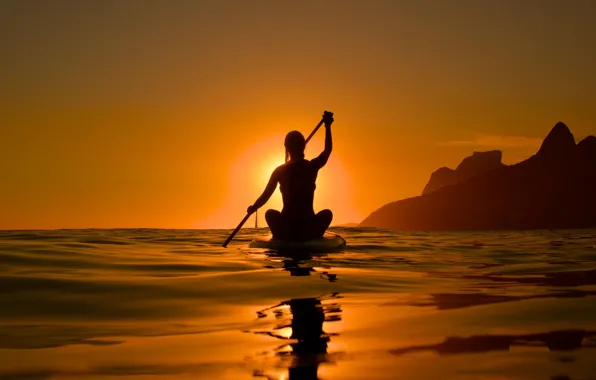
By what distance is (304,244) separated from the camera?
11.4m

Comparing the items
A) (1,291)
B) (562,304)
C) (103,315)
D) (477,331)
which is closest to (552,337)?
(477,331)

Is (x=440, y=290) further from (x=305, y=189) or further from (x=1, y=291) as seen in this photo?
(x=305, y=189)

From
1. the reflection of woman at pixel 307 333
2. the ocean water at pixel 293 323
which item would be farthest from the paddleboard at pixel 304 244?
the reflection of woman at pixel 307 333

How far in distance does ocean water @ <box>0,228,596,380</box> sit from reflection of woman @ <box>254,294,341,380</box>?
13mm

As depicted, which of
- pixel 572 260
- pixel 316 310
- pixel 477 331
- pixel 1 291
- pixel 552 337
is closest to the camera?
pixel 552 337

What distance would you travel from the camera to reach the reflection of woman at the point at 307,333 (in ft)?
9.25

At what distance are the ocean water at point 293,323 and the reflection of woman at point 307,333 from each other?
0.01 meters

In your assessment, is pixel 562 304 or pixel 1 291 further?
pixel 1 291

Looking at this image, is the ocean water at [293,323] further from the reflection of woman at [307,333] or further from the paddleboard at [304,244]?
the paddleboard at [304,244]

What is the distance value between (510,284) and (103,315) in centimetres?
466

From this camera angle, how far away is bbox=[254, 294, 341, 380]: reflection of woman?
282 cm

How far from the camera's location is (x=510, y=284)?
260 inches

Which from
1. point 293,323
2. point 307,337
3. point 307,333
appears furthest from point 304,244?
point 307,337

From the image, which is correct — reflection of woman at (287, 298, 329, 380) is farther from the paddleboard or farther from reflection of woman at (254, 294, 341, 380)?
the paddleboard
